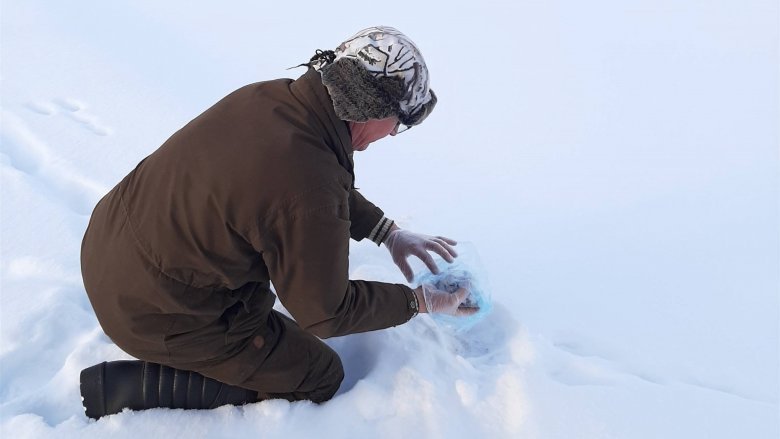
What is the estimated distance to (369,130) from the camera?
1240mm

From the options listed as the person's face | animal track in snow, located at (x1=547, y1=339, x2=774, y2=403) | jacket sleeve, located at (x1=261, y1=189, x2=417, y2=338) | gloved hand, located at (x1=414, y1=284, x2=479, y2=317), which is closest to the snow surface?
animal track in snow, located at (x1=547, y1=339, x2=774, y2=403)

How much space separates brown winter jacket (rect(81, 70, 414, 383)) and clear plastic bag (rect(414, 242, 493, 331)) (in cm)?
29

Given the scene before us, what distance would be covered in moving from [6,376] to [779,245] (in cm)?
293

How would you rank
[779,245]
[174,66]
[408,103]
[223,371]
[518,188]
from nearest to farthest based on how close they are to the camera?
[408,103]
[223,371]
[779,245]
[518,188]
[174,66]

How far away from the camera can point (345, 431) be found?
1422 mm

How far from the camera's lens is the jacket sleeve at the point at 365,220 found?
1.71m

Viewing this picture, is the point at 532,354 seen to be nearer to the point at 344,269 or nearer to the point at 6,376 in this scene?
the point at 344,269

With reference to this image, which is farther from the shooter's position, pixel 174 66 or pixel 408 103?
pixel 174 66

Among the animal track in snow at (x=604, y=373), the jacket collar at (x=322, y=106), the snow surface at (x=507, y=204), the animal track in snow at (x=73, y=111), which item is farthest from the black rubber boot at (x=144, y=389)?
the animal track in snow at (x=73, y=111)

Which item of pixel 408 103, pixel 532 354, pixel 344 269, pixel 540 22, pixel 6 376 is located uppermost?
pixel 540 22

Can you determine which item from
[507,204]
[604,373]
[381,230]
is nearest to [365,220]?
[381,230]

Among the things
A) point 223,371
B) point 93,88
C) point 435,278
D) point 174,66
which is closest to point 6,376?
point 223,371

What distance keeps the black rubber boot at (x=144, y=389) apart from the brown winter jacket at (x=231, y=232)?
3.0 inches

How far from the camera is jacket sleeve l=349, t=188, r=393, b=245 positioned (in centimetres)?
171
